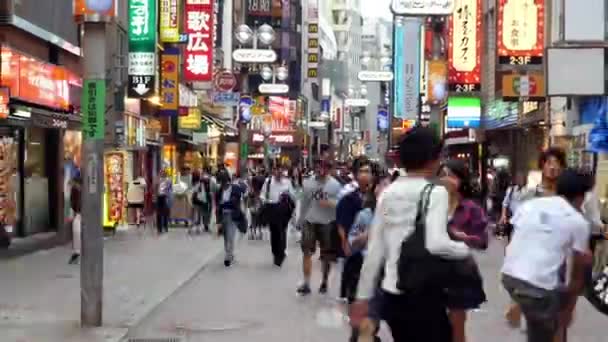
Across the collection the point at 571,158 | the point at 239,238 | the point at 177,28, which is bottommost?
the point at 239,238

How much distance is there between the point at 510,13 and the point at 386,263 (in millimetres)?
28800

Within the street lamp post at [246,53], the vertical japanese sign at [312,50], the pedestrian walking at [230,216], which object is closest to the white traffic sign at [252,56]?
the street lamp post at [246,53]

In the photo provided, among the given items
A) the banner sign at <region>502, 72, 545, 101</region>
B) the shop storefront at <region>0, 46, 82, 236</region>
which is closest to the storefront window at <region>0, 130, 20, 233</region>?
the shop storefront at <region>0, 46, 82, 236</region>

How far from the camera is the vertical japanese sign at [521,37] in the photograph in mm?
32906

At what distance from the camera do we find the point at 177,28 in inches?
1382

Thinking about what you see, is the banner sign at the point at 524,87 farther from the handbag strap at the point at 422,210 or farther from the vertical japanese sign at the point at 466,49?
the handbag strap at the point at 422,210

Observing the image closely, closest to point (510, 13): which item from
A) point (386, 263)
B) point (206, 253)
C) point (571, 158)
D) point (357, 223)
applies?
point (571, 158)

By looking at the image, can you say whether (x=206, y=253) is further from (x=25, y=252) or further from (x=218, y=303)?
(x=218, y=303)

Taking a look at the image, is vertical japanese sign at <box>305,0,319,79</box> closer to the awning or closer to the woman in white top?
the awning

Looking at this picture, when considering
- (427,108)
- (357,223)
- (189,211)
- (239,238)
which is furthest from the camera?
(427,108)

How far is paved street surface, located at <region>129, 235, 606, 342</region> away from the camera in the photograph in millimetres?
11734

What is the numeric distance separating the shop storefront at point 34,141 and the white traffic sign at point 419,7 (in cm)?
867

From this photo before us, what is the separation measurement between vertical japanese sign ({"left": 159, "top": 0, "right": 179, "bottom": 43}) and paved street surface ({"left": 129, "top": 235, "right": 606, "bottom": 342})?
1736 centimetres

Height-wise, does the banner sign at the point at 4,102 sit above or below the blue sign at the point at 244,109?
below
